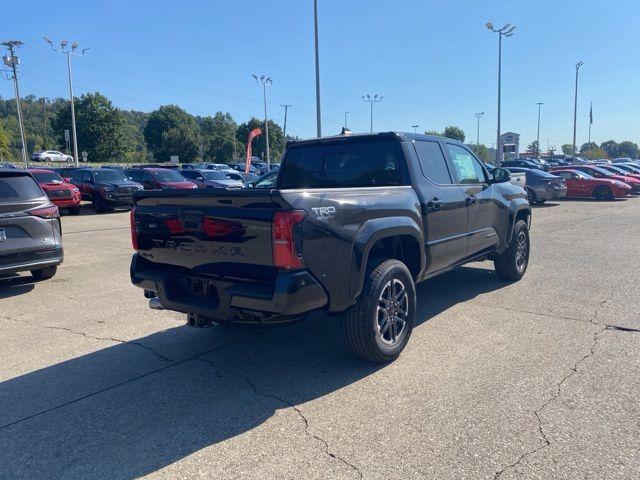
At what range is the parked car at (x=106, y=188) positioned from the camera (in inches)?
765

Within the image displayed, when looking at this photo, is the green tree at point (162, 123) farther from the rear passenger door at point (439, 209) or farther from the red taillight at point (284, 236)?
the red taillight at point (284, 236)

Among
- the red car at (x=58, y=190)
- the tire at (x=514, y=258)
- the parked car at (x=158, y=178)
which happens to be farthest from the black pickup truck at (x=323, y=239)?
the parked car at (x=158, y=178)

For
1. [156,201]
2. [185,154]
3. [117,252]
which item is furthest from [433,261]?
[185,154]

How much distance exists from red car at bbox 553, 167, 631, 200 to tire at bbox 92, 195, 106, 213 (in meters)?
20.8

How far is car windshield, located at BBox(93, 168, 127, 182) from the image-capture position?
20281mm

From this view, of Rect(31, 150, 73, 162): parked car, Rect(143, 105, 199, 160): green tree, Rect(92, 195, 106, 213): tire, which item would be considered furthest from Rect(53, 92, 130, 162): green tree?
Rect(92, 195, 106, 213): tire

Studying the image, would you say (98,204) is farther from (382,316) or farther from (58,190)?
(382,316)

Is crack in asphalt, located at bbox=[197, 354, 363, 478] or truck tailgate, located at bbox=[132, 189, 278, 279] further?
truck tailgate, located at bbox=[132, 189, 278, 279]

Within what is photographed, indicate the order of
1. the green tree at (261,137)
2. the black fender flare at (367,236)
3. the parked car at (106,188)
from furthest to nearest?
the green tree at (261,137), the parked car at (106,188), the black fender flare at (367,236)

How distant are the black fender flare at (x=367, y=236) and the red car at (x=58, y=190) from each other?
54.5 feet

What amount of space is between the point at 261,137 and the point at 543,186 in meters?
74.4

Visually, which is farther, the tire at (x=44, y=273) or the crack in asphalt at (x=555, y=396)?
the tire at (x=44, y=273)

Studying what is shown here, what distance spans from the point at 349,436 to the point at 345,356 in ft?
4.44

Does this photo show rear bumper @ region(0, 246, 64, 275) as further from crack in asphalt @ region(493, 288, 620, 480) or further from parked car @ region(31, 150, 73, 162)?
parked car @ region(31, 150, 73, 162)
